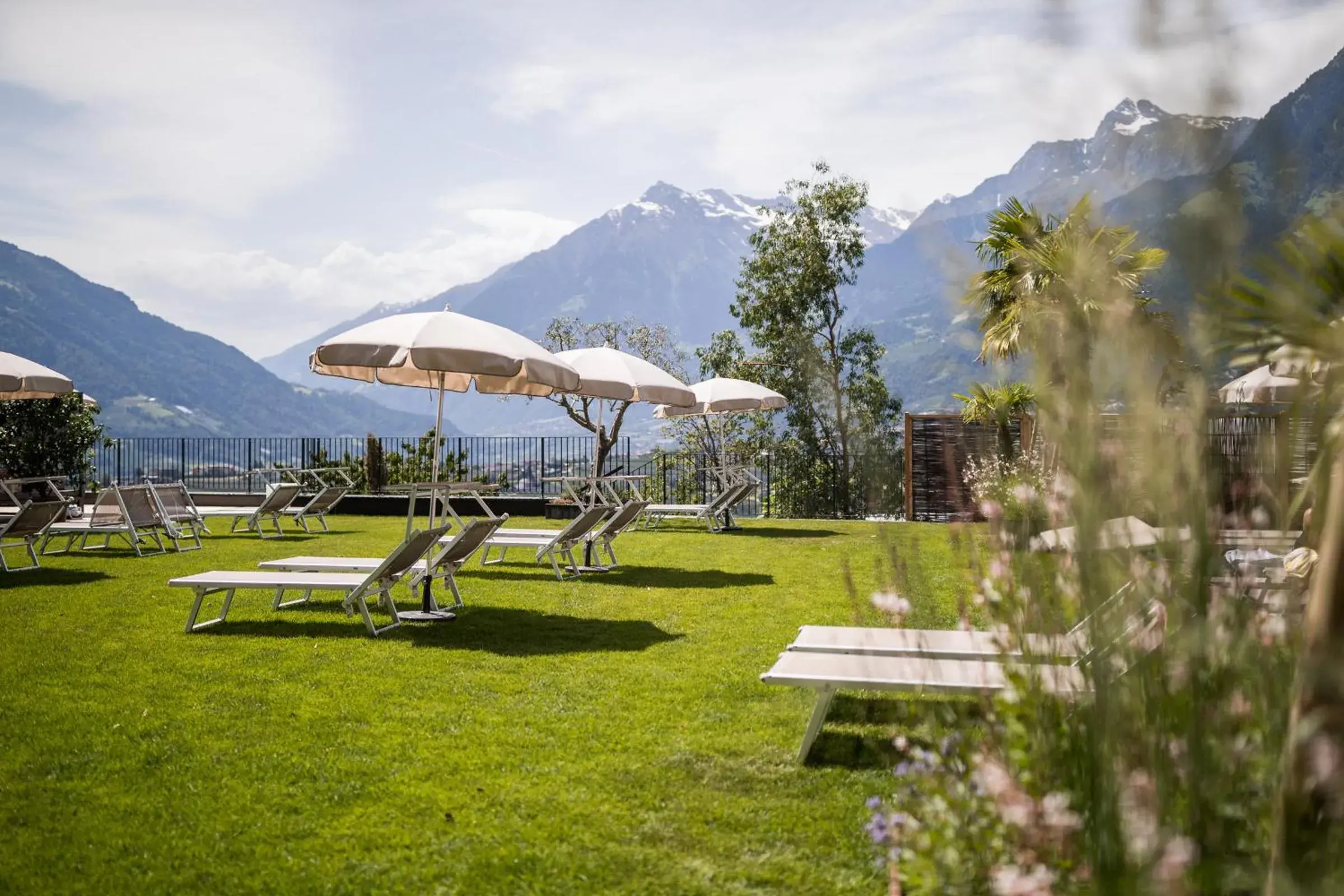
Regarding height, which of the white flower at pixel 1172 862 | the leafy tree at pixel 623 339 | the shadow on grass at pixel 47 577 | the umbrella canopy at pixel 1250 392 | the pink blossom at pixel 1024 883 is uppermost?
the leafy tree at pixel 623 339

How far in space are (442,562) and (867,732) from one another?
164 inches

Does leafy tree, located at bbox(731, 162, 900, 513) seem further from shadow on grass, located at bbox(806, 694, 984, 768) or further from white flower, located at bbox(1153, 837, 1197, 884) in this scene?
white flower, located at bbox(1153, 837, 1197, 884)

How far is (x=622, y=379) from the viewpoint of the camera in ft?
37.8

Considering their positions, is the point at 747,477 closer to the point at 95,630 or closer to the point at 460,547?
the point at 460,547

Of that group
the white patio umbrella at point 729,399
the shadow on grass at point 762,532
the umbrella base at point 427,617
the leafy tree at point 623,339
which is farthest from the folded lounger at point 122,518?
the leafy tree at point 623,339

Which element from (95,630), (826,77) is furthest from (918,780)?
(95,630)

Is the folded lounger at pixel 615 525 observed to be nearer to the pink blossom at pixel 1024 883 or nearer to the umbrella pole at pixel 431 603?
the umbrella pole at pixel 431 603

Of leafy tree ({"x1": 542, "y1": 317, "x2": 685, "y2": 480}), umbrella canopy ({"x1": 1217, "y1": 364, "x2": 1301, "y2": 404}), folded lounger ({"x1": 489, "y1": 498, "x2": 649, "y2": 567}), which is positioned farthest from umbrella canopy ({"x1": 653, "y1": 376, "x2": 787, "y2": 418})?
leafy tree ({"x1": 542, "y1": 317, "x2": 685, "y2": 480})

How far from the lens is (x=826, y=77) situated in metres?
2.04

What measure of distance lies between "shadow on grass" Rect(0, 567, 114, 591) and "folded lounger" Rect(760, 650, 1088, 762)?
788 centimetres

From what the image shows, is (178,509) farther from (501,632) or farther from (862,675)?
(862,675)

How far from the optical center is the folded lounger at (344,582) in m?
6.88

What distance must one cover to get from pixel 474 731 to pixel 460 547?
335 centimetres

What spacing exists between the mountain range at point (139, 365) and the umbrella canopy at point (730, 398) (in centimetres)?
13952
